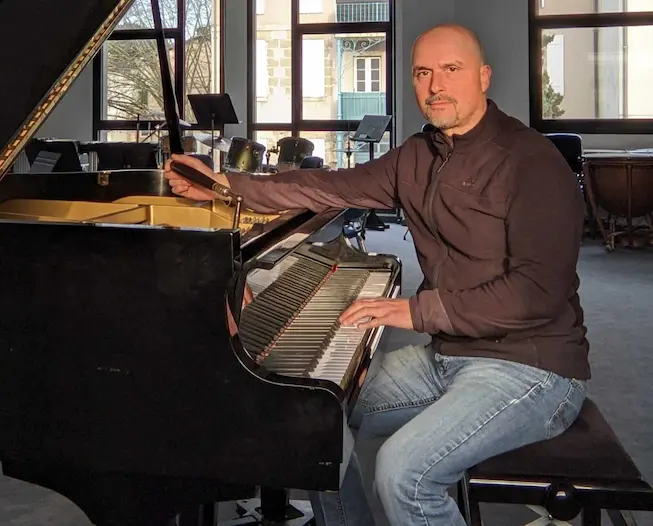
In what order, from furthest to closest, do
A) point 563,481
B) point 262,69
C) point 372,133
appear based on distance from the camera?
point 262,69 → point 372,133 → point 563,481

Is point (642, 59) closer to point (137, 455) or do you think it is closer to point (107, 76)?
point (107, 76)

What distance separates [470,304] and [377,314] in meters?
0.19

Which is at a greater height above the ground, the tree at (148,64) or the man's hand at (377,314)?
the tree at (148,64)

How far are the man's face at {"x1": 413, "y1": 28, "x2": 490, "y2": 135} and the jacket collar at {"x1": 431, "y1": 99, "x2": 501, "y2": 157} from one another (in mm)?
21

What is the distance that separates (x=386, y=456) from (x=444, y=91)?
30.4 inches

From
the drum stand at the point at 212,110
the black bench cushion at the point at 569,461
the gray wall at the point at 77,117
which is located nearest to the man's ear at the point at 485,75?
the black bench cushion at the point at 569,461

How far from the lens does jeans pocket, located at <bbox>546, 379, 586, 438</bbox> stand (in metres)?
1.61

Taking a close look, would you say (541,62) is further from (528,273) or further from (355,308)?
(355,308)

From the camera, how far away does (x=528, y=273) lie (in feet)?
5.08

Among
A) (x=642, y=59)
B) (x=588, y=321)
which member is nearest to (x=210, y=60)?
(x=642, y=59)

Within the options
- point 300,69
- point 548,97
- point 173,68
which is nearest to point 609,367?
point 548,97

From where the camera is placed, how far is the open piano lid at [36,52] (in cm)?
145

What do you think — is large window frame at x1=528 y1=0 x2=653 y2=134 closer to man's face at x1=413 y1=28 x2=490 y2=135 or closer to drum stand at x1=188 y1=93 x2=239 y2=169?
drum stand at x1=188 y1=93 x2=239 y2=169

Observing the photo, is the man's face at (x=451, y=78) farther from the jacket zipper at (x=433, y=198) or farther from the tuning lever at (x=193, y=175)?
the tuning lever at (x=193, y=175)
